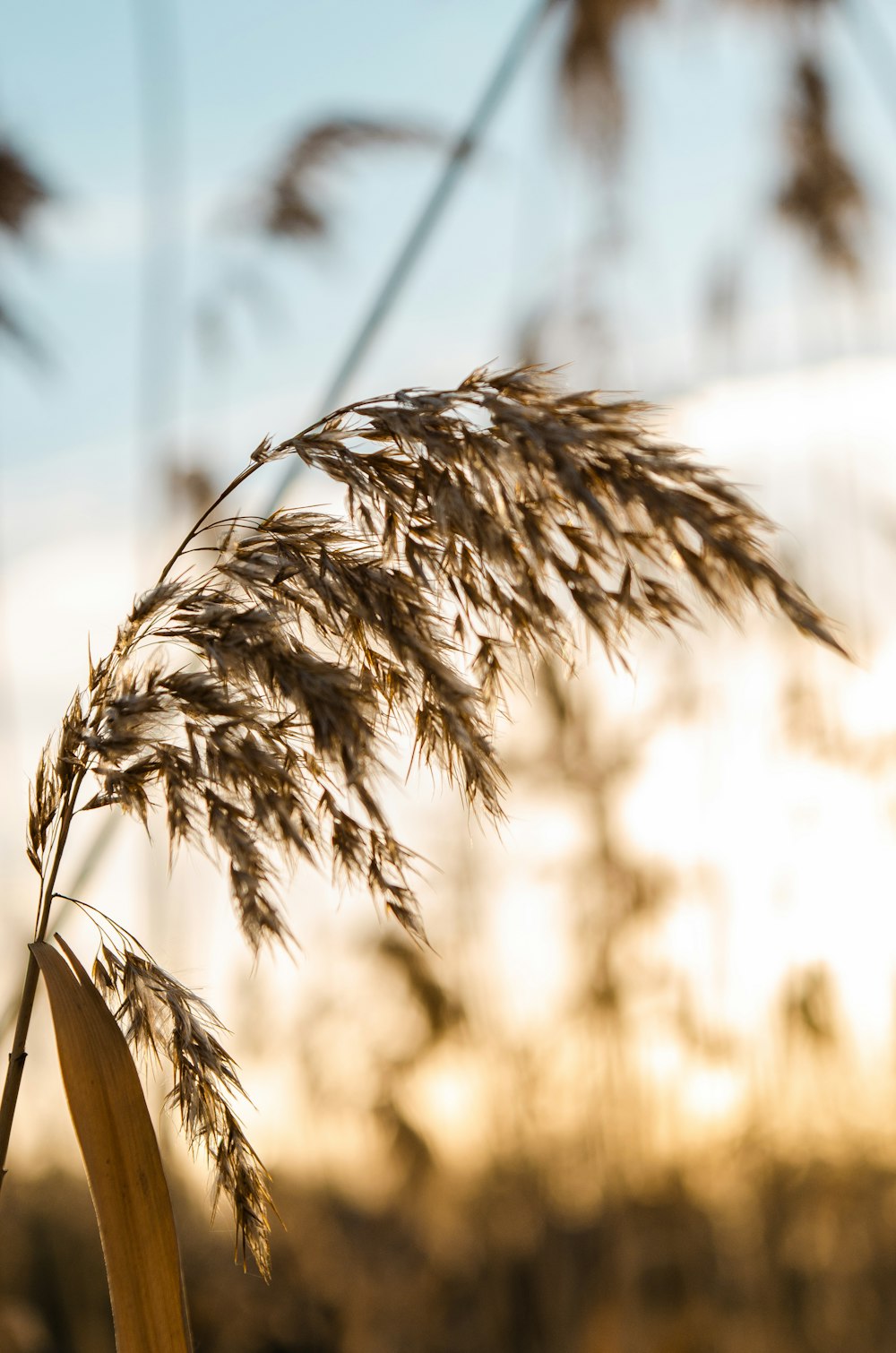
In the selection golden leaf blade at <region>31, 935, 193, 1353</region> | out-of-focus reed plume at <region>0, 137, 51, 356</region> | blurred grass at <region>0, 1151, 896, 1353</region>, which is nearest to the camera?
golden leaf blade at <region>31, 935, 193, 1353</region>

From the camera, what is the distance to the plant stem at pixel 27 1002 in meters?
1.00

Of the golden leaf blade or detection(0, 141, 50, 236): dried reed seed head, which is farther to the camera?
detection(0, 141, 50, 236): dried reed seed head

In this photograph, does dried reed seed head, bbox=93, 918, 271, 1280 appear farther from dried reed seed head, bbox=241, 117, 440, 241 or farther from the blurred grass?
the blurred grass

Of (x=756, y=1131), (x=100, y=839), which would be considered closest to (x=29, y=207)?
(x=100, y=839)

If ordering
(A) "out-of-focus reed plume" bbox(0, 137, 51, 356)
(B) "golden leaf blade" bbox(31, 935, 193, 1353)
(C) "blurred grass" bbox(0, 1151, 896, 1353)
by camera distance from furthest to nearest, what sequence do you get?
(C) "blurred grass" bbox(0, 1151, 896, 1353), (A) "out-of-focus reed plume" bbox(0, 137, 51, 356), (B) "golden leaf blade" bbox(31, 935, 193, 1353)

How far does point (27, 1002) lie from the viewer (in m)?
1.01

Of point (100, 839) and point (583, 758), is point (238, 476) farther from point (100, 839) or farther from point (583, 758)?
point (583, 758)

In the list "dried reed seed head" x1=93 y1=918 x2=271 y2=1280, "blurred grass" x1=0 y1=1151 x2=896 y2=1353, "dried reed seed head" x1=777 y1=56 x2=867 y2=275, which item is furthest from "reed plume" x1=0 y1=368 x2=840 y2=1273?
"blurred grass" x1=0 y1=1151 x2=896 y2=1353

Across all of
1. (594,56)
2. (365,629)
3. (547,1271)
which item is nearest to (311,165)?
(594,56)

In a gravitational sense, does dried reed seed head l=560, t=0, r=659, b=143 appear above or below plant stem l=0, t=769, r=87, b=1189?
above

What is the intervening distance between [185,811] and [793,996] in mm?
3403

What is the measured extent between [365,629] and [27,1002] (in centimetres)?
43

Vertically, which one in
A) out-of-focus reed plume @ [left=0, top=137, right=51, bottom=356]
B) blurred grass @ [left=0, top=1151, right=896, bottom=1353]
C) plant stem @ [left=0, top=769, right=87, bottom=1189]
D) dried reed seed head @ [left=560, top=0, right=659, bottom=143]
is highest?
dried reed seed head @ [left=560, top=0, right=659, bottom=143]

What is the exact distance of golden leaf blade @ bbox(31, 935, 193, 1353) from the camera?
3.22 feet
